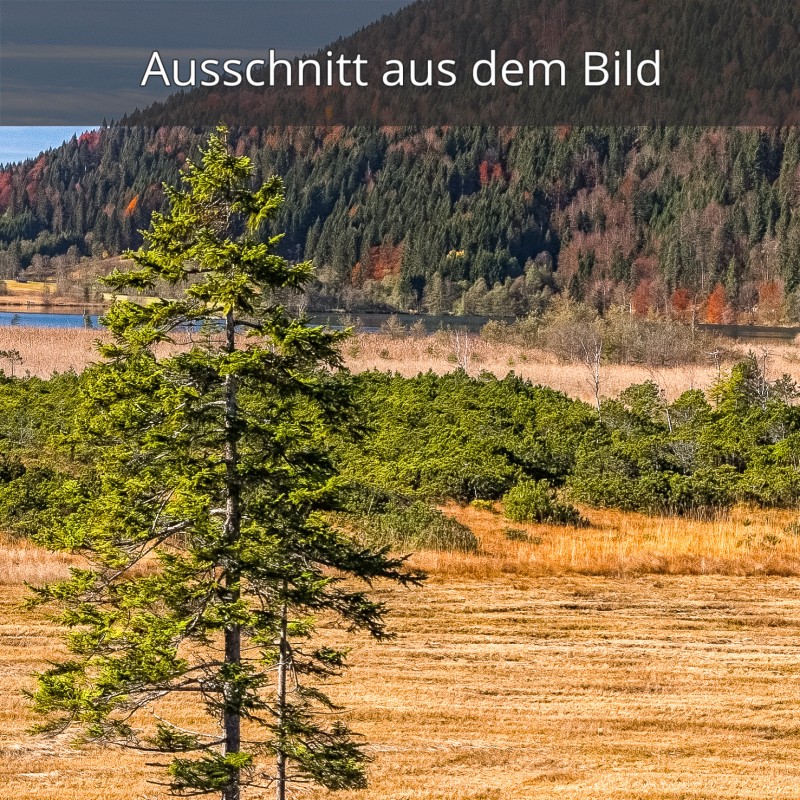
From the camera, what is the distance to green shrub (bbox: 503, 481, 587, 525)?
33.7 metres

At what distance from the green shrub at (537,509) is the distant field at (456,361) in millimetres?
22023

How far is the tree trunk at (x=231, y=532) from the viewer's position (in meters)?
11.6

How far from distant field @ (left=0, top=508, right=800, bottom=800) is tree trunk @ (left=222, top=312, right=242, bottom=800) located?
3.78 metres

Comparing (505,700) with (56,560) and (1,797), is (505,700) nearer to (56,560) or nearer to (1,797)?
(1,797)

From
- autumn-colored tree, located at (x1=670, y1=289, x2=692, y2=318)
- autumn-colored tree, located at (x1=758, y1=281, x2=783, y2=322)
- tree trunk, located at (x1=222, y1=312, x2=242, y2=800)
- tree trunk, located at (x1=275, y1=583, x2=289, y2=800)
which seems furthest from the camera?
autumn-colored tree, located at (x1=670, y1=289, x2=692, y2=318)

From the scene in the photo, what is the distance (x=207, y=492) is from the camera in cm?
1173

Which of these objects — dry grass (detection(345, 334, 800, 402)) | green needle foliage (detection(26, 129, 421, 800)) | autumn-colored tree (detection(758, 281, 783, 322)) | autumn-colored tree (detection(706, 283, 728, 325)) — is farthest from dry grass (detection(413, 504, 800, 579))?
autumn-colored tree (detection(706, 283, 728, 325))

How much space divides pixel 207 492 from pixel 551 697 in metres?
10.2

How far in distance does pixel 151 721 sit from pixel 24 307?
141 meters

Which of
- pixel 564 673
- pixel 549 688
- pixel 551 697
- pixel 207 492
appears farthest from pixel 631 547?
pixel 207 492

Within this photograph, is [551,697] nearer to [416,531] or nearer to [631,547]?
[416,531]

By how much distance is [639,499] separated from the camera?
36125 millimetres

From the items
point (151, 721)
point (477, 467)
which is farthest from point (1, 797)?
point (477, 467)

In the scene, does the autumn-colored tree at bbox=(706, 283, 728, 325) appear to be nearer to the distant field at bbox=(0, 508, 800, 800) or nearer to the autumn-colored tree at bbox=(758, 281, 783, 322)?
the autumn-colored tree at bbox=(758, 281, 783, 322)
